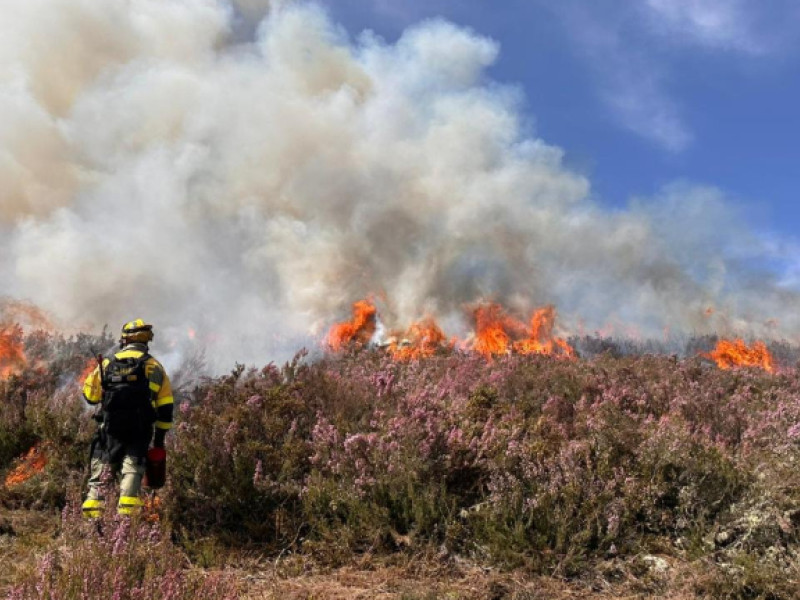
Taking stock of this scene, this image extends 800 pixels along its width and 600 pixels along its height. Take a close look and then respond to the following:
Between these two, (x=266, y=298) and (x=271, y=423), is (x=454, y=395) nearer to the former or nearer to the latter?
(x=271, y=423)

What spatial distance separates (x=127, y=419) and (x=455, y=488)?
2920 millimetres

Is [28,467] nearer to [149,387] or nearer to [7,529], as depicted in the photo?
[7,529]

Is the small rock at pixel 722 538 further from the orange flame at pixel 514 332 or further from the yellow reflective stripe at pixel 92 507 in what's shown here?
the orange flame at pixel 514 332

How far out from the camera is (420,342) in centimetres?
1402

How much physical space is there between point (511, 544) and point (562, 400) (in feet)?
11.1

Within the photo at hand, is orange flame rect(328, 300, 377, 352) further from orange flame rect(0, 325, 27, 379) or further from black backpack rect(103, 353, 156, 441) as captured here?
black backpack rect(103, 353, 156, 441)

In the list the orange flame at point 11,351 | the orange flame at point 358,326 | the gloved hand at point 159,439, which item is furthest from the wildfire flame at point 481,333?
the gloved hand at point 159,439

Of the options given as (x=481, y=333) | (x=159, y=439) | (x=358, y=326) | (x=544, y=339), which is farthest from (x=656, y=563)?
(x=358, y=326)

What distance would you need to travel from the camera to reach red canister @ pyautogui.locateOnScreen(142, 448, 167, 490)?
488cm

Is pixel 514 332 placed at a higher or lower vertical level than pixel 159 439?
higher

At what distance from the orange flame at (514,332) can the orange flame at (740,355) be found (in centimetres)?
384

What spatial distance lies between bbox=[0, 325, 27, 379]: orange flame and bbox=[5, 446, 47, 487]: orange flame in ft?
12.0

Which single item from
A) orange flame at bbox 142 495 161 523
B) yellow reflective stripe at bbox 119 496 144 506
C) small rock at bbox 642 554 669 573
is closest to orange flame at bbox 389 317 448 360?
orange flame at bbox 142 495 161 523

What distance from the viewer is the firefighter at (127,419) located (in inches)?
194
